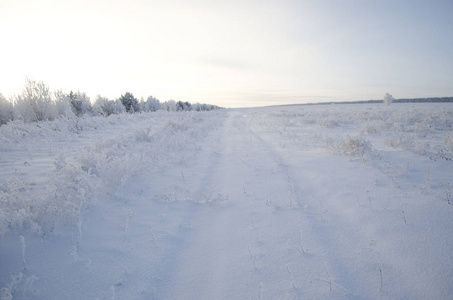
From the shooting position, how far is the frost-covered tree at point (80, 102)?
2709 cm

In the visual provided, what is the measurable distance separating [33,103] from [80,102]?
55.4 ft

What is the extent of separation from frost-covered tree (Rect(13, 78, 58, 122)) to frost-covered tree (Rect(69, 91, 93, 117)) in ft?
48.4

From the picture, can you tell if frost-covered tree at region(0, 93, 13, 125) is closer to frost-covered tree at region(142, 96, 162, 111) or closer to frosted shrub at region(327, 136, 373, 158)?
frosted shrub at region(327, 136, 373, 158)

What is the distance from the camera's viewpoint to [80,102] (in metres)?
27.8

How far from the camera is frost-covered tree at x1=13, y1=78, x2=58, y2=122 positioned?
12586 mm

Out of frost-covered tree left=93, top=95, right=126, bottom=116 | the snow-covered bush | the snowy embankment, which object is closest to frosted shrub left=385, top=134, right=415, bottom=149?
the snowy embankment

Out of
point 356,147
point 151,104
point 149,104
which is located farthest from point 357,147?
point 151,104

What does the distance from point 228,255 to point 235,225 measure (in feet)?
1.99

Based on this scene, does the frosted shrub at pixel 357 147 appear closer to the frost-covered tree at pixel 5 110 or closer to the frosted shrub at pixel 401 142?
the frosted shrub at pixel 401 142

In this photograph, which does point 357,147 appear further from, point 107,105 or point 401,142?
point 107,105

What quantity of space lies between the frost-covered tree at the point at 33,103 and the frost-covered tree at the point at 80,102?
14.7 meters

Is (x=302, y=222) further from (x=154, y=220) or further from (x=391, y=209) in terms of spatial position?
(x=154, y=220)

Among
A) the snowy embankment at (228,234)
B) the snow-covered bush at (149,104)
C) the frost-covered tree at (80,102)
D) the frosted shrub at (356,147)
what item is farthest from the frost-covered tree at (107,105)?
the frosted shrub at (356,147)

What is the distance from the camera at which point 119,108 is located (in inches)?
1395
